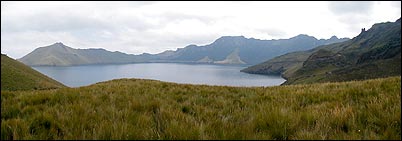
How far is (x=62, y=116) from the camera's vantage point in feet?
20.2

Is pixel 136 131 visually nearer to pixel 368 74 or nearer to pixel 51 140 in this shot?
pixel 51 140

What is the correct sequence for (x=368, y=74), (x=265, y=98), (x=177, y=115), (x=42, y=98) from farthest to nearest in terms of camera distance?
1. (x=368, y=74)
2. (x=265, y=98)
3. (x=42, y=98)
4. (x=177, y=115)

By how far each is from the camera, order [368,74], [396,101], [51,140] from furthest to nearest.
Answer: [368,74], [396,101], [51,140]

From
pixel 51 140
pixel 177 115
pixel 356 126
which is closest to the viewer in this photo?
pixel 51 140

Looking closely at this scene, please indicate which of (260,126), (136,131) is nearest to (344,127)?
(260,126)

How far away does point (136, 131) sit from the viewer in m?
5.39

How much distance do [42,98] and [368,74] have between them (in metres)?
183

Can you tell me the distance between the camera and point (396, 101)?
7.80m

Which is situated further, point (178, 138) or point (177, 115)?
point (177, 115)

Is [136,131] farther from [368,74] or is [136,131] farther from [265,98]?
[368,74]

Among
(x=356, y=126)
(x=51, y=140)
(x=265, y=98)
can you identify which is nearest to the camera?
(x=51, y=140)

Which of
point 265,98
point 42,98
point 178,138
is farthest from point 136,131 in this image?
point 265,98

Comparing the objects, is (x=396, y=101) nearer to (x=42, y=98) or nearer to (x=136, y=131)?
(x=136, y=131)

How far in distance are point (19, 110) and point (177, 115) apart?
126 inches
